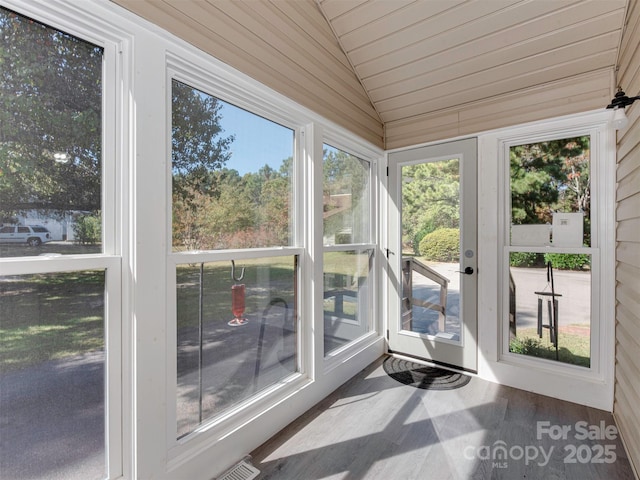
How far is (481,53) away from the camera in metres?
2.29

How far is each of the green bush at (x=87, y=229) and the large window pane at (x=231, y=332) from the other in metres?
0.37

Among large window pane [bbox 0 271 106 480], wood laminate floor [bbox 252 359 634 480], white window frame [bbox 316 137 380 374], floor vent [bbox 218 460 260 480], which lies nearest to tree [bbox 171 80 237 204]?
large window pane [bbox 0 271 106 480]

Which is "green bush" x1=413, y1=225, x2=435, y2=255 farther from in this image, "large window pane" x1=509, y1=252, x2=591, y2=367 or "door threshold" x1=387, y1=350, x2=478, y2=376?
"door threshold" x1=387, y1=350, x2=478, y2=376

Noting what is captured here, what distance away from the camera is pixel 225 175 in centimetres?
171

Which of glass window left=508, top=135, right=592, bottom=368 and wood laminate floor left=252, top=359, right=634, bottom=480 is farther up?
glass window left=508, top=135, right=592, bottom=368

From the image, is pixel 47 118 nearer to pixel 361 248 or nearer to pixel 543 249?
pixel 361 248

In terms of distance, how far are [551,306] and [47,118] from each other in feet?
10.9

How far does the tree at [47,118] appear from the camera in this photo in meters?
1.06

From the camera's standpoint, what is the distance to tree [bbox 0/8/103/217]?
3.49 feet

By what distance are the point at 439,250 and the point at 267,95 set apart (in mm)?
2038

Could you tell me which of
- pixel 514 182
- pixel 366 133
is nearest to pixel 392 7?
pixel 366 133

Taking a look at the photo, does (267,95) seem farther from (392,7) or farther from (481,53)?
(481,53)

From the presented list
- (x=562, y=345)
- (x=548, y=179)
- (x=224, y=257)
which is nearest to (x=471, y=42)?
(x=548, y=179)

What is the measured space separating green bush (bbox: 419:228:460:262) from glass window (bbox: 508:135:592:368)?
17.2 inches
